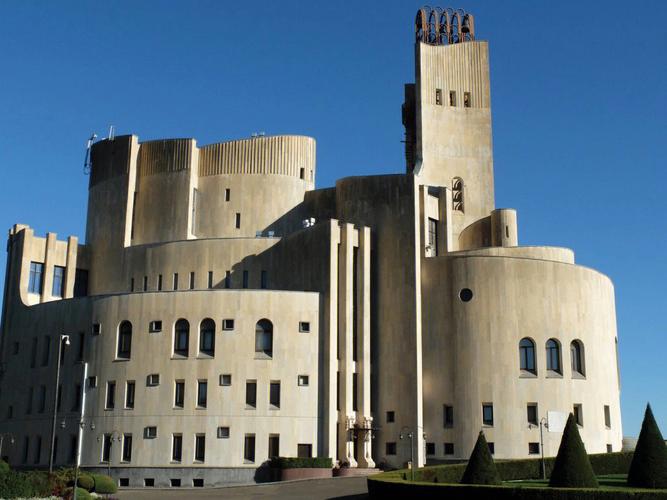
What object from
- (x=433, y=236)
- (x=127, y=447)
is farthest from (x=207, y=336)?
(x=433, y=236)

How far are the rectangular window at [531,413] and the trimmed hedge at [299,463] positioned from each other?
12.5 metres

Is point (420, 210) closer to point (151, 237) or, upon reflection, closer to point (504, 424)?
point (504, 424)

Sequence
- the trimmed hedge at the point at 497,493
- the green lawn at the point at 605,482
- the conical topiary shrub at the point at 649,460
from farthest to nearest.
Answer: the green lawn at the point at 605,482 → the conical topiary shrub at the point at 649,460 → the trimmed hedge at the point at 497,493

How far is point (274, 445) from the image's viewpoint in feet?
169

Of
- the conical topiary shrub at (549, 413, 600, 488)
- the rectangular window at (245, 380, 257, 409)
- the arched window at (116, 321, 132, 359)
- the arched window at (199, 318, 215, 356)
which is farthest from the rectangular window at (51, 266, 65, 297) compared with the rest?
the conical topiary shrub at (549, 413, 600, 488)


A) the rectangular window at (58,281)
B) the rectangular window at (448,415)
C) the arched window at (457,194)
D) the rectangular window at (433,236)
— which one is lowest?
the rectangular window at (448,415)

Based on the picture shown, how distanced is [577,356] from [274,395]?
1894cm

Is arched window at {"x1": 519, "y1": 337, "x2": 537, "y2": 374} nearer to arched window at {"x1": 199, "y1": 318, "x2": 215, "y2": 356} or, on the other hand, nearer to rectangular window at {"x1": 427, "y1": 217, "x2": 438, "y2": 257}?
rectangular window at {"x1": 427, "y1": 217, "x2": 438, "y2": 257}

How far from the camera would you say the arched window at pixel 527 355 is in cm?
5481

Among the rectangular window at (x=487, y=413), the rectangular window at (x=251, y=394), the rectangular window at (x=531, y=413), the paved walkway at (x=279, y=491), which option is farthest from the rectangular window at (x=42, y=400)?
the rectangular window at (x=531, y=413)

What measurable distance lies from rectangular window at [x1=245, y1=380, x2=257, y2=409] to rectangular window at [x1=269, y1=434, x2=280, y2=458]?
→ 6.65 ft

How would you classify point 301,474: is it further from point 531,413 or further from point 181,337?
point 531,413

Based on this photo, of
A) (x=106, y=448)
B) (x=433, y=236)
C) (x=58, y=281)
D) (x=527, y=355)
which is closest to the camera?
(x=106, y=448)

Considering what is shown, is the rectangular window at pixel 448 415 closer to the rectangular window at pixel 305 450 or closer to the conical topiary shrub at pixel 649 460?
the rectangular window at pixel 305 450
